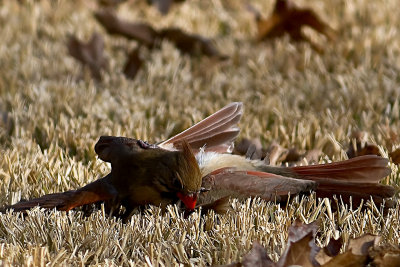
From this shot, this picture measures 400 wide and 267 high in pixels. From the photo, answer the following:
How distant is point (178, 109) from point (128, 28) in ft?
4.68

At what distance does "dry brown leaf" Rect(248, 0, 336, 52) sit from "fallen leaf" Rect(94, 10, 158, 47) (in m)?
0.79

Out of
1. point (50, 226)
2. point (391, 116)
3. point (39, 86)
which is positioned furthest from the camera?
point (39, 86)

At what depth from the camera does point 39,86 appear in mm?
4535

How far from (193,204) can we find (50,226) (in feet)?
1.60

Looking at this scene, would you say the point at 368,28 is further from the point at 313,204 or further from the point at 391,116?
the point at 313,204

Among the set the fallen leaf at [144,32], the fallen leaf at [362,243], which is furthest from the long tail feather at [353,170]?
the fallen leaf at [144,32]

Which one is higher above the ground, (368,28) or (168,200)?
(368,28)

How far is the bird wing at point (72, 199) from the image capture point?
2732 millimetres

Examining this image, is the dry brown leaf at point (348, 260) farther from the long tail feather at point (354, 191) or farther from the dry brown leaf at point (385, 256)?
the long tail feather at point (354, 191)

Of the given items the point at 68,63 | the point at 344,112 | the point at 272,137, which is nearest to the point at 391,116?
the point at 344,112

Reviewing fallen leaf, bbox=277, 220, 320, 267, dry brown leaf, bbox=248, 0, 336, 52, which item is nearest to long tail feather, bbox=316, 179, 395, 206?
fallen leaf, bbox=277, 220, 320, 267

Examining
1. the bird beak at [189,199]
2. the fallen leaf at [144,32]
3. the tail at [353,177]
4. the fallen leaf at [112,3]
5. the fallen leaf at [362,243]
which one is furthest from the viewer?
the fallen leaf at [112,3]

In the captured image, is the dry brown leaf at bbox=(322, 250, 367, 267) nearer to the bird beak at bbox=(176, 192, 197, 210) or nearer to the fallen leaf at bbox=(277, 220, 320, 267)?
the fallen leaf at bbox=(277, 220, 320, 267)

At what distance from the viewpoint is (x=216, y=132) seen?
11.0 feet
